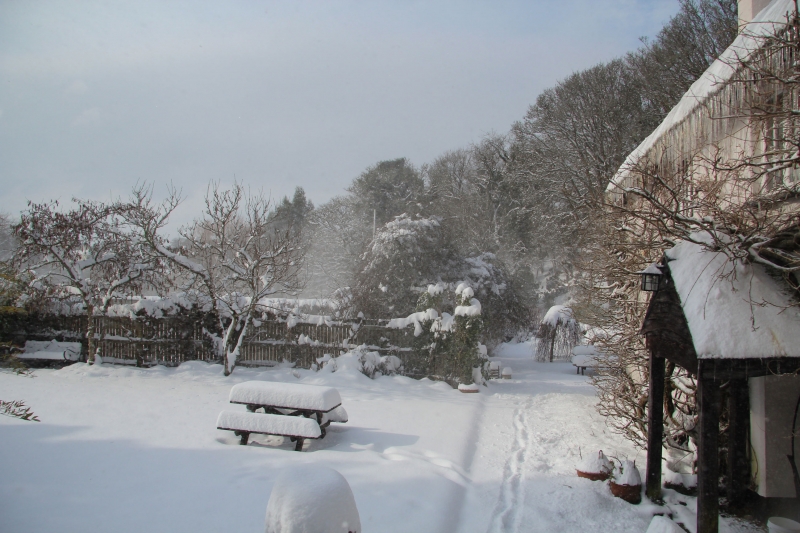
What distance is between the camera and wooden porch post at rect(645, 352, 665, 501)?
548 centimetres

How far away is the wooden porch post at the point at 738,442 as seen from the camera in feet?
17.8

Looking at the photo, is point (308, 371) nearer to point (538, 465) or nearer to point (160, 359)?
point (160, 359)

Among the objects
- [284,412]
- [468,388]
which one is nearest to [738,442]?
[284,412]

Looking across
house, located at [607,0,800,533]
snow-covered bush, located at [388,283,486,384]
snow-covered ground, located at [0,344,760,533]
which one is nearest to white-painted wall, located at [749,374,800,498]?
house, located at [607,0,800,533]

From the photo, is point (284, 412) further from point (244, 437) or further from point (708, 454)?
point (708, 454)

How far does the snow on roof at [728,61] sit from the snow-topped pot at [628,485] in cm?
336

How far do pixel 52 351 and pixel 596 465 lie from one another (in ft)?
47.6

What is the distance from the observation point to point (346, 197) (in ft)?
110

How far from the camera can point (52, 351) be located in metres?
13.5

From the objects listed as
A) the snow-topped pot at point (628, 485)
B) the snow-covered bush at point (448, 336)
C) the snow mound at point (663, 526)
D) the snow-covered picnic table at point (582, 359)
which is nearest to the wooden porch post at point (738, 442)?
the snow-topped pot at point (628, 485)

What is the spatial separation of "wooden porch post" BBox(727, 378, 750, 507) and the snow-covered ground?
1.96 ft

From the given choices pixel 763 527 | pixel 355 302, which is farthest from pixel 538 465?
pixel 355 302

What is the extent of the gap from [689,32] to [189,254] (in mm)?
19646

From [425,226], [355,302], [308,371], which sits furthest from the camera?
[425,226]
